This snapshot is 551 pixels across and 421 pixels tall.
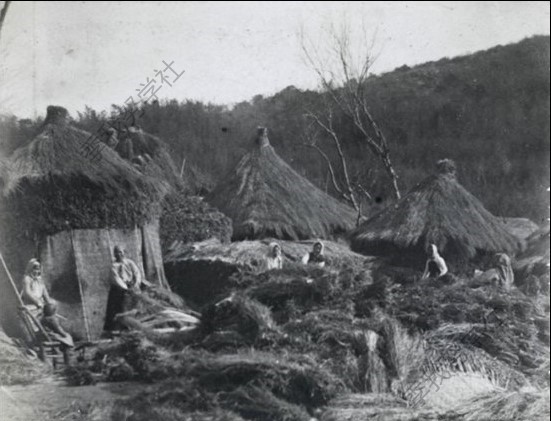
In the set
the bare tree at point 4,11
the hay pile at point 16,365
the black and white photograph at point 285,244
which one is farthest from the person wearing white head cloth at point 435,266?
the bare tree at point 4,11

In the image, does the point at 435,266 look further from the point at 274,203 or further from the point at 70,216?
the point at 70,216

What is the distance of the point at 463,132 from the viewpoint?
24.5 ft

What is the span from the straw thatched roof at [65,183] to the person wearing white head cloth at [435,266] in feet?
9.35

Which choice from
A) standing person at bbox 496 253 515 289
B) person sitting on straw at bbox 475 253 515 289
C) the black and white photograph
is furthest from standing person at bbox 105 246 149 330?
standing person at bbox 496 253 515 289

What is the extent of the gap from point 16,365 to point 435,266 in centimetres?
388

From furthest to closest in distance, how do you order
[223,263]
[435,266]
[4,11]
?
[435,266] → [223,263] → [4,11]

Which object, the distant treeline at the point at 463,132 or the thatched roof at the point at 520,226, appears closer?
the distant treeline at the point at 463,132

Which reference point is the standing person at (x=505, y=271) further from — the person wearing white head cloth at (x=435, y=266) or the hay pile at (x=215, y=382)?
the hay pile at (x=215, y=382)

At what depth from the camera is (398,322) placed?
6.62 meters

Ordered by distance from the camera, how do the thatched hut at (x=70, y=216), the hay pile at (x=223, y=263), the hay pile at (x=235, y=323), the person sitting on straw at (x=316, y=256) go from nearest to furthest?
the thatched hut at (x=70, y=216), the hay pile at (x=235, y=323), the hay pile at (x=223, y=263), the person sitting on straw at (x=316, y=256)

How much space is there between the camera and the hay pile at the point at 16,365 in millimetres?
5500

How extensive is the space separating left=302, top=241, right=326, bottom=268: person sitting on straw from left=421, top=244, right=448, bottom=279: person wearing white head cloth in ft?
3.36

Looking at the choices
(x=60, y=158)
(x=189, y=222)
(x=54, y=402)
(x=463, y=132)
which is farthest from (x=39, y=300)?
(x=463, y=132)

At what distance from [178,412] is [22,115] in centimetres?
256
